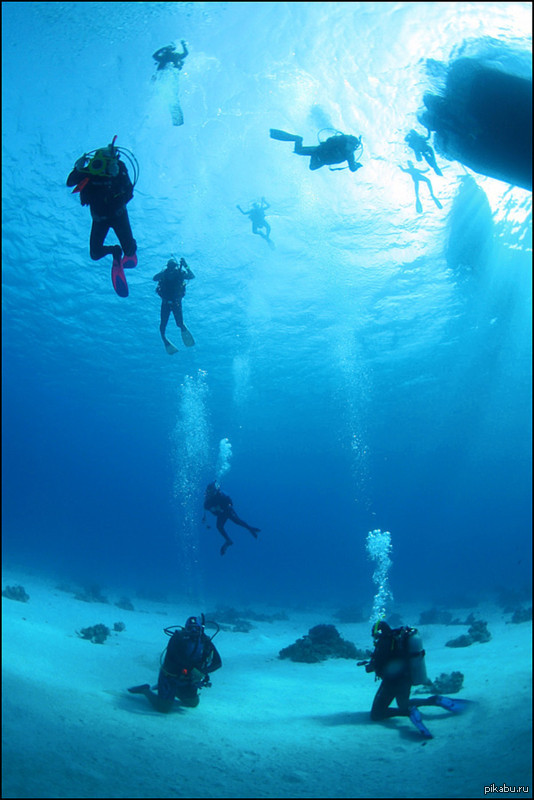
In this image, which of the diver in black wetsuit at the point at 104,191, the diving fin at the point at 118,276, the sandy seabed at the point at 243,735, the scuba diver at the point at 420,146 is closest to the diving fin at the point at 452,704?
the sandy seabed at the point at 243,735

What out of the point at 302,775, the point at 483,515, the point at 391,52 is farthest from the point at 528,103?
the point at 483,515

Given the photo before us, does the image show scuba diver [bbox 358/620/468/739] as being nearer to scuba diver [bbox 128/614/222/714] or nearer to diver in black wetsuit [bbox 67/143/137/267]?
scuba diver [bbox 128/614/222/714]

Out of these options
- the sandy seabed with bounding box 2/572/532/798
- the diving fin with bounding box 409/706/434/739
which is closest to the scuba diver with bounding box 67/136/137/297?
the sandy seabed with bounding box 2/572/532/798

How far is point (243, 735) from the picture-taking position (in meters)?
5.39

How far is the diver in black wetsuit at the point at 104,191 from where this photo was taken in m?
5.15

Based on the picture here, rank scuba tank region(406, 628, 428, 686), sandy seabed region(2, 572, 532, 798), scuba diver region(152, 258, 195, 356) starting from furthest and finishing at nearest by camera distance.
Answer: scuba diver region(152, 258, 195, 356), scuba tank region(406, 628, 428, 686), sandy seabed region(2, 572, 532, 798)

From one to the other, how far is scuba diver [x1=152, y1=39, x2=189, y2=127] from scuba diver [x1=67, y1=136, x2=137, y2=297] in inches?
202

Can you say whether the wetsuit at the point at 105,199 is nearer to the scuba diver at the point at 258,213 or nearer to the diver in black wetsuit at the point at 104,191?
the diver in black wetsuit at the point at 104,191

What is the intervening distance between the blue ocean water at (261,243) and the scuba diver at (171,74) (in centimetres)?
30

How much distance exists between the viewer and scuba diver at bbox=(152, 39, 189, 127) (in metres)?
9.66

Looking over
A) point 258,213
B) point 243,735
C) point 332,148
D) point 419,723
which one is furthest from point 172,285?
point 258,213

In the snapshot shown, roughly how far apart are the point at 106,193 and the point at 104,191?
32 mm

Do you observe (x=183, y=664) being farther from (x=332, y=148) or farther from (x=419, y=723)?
(x=332, y=148)

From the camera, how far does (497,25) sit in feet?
26.9
